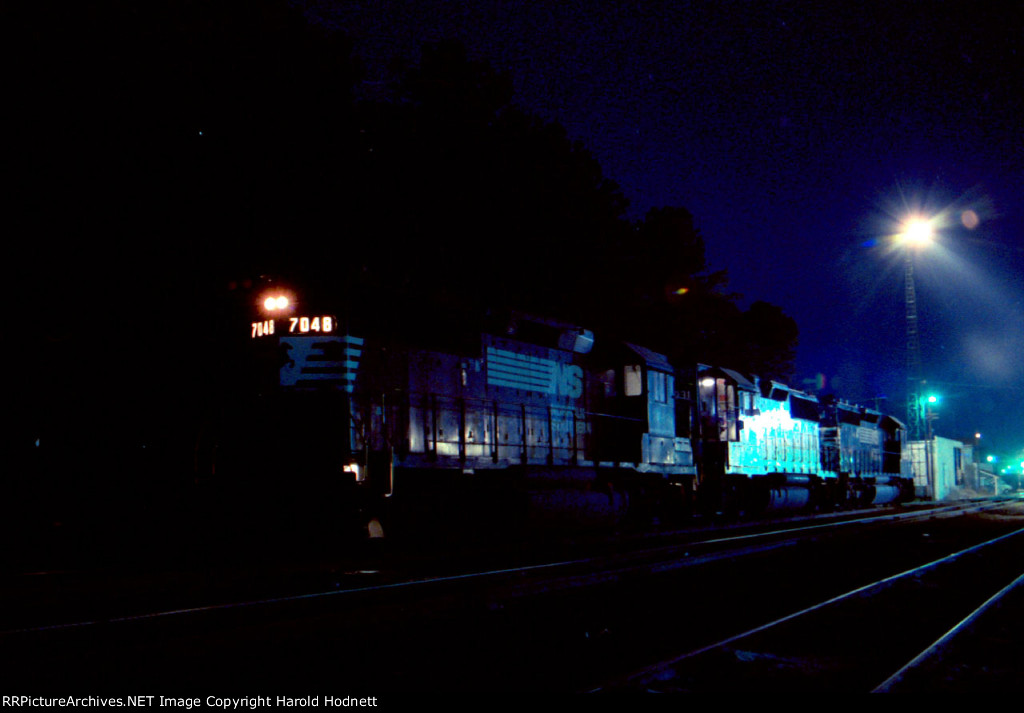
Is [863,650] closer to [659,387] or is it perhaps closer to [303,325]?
[303,325]

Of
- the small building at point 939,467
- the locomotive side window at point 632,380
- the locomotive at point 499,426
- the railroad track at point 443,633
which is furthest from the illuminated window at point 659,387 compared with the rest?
the small building at point 939,467

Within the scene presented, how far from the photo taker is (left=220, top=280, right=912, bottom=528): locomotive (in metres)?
10.2

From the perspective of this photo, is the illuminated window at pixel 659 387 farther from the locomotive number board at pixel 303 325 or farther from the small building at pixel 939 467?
the small building at pixel 939 467

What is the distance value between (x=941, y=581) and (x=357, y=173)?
49.1 ft

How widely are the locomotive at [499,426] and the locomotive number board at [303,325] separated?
0.02 m

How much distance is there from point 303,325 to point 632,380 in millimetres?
7090

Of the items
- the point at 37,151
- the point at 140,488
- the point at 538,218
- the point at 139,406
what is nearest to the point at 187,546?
the point at 140,488

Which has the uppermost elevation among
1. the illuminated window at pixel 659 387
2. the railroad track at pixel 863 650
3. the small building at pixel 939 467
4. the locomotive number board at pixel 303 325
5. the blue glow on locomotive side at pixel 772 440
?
the locomotive number board at pixel 303 325

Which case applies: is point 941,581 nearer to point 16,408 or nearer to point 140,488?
point 140,488

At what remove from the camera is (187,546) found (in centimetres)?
984

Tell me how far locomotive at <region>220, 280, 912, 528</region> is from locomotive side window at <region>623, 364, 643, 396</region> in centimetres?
2

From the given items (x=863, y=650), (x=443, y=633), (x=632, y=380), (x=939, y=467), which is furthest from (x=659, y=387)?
(x=939, y=467)

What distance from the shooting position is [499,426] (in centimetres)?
1284

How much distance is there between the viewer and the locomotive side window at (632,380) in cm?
1527
